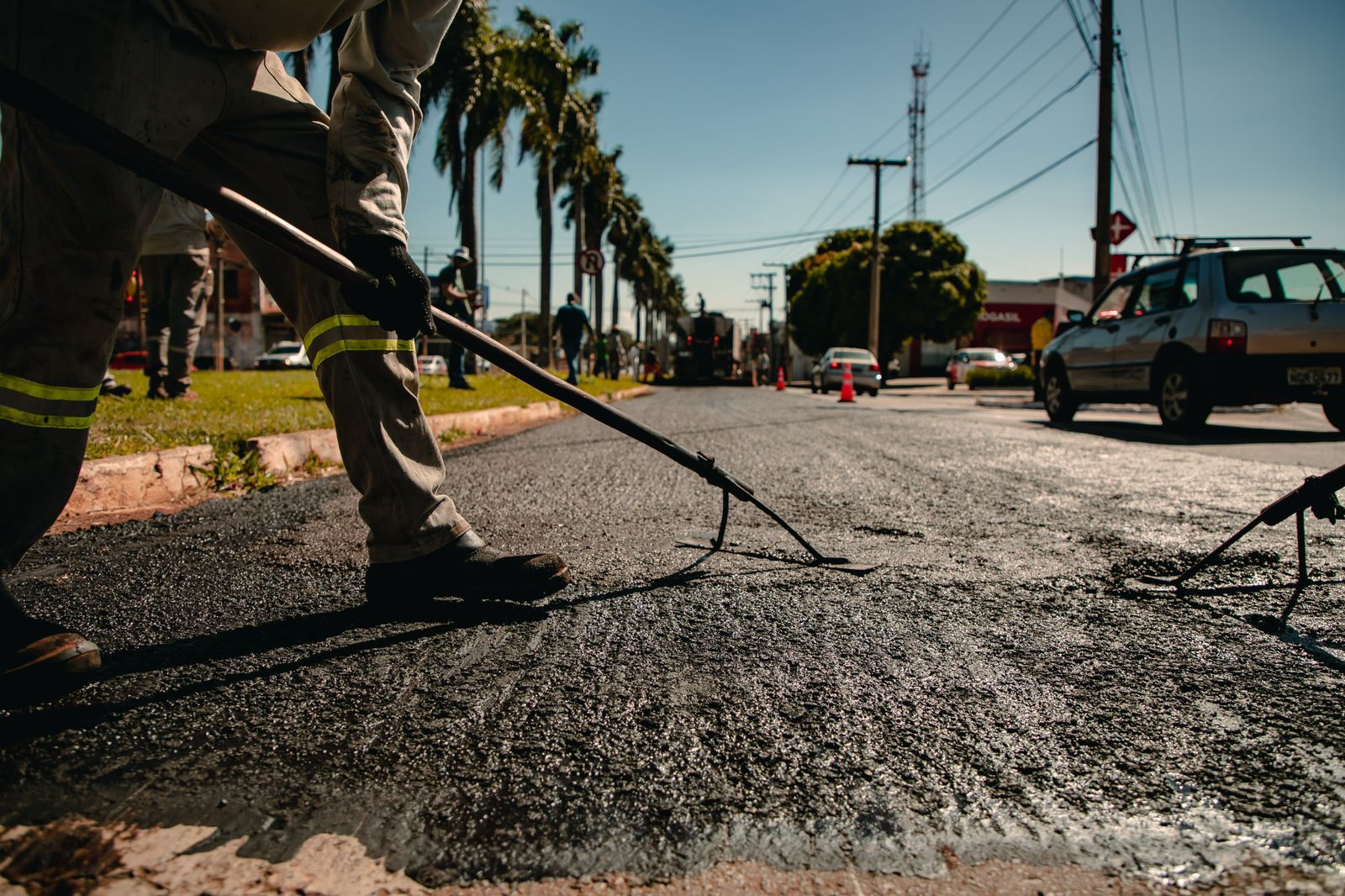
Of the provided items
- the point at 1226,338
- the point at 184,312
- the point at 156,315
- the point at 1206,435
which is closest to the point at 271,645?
the point at 184,312

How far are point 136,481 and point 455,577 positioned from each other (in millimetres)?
2213

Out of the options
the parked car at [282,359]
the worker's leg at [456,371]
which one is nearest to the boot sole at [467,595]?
the worker's leg at [456,371]

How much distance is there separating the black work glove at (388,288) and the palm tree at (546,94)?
79.7 ft

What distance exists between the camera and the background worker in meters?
6.46

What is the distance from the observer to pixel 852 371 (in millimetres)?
23438

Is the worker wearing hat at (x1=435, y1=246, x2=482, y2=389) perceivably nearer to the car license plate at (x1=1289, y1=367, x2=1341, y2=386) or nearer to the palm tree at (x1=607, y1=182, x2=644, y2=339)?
the car license plate at (x1=1289, y1=367, x2=1341, y2=386)

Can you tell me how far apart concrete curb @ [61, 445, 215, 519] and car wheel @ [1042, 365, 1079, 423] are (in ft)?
29.9

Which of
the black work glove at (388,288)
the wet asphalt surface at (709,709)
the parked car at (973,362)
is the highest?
the parked car at (973,362)

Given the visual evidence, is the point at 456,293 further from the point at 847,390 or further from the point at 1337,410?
the point at 847,390

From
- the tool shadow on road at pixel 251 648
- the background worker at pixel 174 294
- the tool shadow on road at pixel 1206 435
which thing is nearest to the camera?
the tool shadow on road at pixel 251 648

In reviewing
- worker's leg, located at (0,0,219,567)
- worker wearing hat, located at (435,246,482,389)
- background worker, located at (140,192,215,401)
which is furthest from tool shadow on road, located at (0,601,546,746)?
worker wearing hat, located at (435,246,482,389)

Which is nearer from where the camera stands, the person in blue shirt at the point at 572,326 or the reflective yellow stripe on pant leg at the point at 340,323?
the reflective yellow stripe on pant leg at the point at 340,323

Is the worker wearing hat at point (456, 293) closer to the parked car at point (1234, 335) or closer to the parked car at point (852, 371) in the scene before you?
the parked car at point (1234, 335)

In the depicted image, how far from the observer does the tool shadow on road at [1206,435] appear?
7.01m
